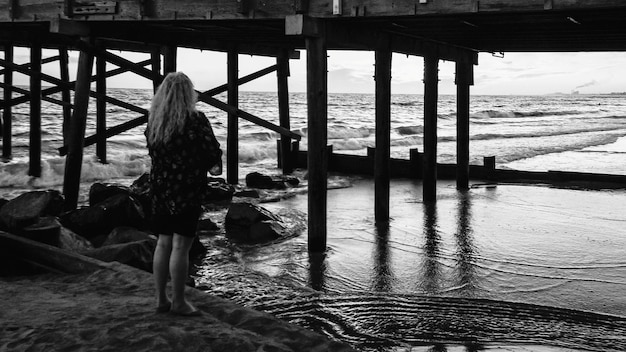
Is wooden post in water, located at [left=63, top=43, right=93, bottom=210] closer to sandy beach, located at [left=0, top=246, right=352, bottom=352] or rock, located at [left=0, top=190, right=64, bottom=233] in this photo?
rock, located at [left=0, top=190, right=64, bottom=233]

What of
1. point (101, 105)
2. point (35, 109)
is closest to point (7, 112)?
point (101, 105)

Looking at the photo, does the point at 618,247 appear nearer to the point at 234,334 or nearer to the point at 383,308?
the point at 383,308

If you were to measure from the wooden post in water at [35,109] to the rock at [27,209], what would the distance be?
21.9 feet

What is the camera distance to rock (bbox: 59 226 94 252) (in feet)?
22.8

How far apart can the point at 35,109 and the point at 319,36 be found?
882cm

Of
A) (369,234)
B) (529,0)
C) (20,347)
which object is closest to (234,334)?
(20,347)

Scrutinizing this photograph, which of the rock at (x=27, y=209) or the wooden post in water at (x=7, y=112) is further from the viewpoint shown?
the wooden post in water at (x=7, y=112)

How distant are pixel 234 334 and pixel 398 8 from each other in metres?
4.92

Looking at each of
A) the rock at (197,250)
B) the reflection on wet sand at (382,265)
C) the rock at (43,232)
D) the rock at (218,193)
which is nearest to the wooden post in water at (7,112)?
the rock at (218,193)

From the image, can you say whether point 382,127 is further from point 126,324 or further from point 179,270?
point 126,324

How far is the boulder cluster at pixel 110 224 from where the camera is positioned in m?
6.48

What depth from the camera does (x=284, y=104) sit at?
1591cm

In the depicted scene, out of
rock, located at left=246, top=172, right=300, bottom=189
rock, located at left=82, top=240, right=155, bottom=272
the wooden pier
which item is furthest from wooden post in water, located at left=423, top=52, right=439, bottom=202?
rock, located at left=82, top=240, right=155, bottom=272

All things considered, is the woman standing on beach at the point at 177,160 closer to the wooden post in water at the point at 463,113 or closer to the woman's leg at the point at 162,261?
the woman's leg at the point at 162,261
